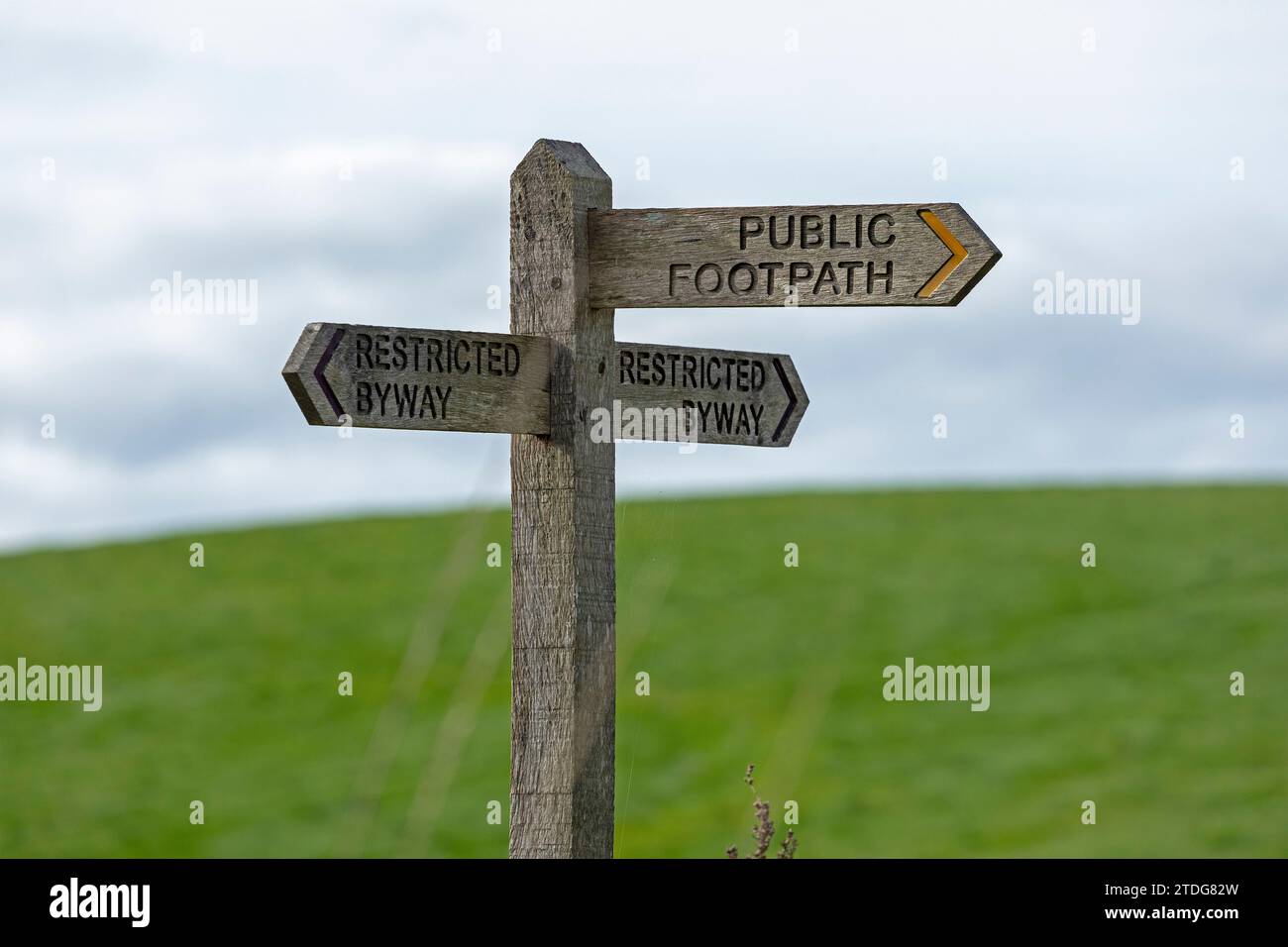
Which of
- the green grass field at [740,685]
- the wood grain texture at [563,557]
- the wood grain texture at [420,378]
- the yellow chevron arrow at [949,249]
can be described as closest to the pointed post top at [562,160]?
the wood grain texture at [563,557]

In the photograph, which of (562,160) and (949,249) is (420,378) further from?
(949,249)

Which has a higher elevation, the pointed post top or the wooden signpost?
the pointed post top

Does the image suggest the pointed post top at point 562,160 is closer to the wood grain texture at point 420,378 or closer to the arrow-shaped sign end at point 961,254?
the wood grain texture at point 420,378

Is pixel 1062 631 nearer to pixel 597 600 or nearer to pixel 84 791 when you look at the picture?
pixel 84 791

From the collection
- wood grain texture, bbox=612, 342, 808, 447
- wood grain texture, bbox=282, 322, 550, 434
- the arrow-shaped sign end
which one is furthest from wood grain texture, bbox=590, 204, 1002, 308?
wood grain texture, bbox=282, 322, 550, 434

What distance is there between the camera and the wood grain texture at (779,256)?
6578 millimetres

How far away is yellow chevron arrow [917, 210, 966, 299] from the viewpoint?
257 inches

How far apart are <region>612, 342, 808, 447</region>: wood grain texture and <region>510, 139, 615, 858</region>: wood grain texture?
150mm

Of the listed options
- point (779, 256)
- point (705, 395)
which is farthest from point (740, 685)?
point (779, 256)

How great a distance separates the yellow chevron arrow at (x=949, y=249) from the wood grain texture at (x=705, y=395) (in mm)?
1120

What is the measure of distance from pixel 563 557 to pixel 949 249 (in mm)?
1765

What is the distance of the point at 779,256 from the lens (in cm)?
680

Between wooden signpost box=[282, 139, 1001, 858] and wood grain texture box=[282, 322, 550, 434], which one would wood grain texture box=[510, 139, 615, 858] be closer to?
wooden signpost box=[282, 139, 1001, 858]
